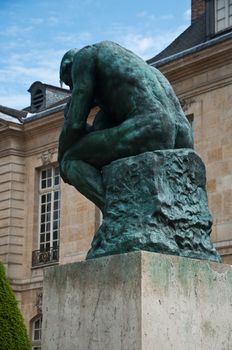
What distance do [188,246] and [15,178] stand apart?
730 inches

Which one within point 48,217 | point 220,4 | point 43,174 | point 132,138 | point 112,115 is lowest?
point 132,138

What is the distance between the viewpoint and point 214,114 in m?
18.2

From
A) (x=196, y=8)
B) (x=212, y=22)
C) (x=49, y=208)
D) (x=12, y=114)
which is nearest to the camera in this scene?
(x=212, y=22)

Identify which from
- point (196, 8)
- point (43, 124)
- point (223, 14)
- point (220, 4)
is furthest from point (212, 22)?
point (43, 124)

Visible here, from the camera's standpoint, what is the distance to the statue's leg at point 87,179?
5.72 m

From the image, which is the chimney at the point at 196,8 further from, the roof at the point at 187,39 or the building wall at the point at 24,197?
the building wall at the point at 24,197

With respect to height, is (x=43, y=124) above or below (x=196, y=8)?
below

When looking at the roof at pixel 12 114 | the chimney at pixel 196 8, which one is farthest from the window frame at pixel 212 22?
the roof at pixel 12 114

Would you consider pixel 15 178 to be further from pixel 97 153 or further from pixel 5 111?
pixel 97 153

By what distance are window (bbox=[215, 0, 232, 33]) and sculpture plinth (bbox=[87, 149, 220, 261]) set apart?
14282 mm

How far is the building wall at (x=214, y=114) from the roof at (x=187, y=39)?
1961mm

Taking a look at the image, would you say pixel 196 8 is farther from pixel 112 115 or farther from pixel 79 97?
pixel 79 97

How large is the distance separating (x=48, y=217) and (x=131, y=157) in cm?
1794

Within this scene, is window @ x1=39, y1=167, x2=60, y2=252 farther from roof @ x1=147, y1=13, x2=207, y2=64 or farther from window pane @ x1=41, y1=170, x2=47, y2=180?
roof @ x1=147, y1=13, x2=207, y2=64
